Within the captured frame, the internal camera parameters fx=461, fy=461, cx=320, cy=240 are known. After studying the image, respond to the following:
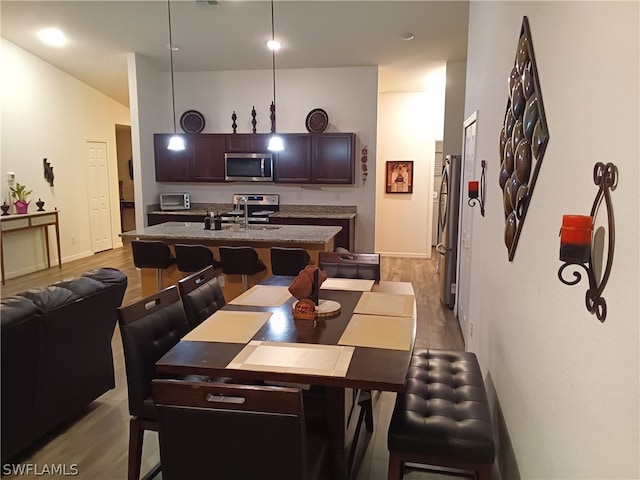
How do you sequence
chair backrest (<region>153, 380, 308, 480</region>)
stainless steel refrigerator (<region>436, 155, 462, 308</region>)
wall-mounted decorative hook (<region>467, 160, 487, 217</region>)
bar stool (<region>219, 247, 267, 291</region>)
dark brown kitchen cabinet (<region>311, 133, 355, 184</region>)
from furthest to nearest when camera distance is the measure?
1. dark brown kitchen cabinet (<region>311, 133, 355, 184</region>)
2. stainless steel refrigerator (<region>436, 155, 462, 308</region>)
3. bar stool (<region>219, 247, 267, 291</region>)
4. wall-mounted decorative hook (<region>467, 160, 487, 217</region>)
5. chair backrest (<region>153, 380, 308, 480</region>)

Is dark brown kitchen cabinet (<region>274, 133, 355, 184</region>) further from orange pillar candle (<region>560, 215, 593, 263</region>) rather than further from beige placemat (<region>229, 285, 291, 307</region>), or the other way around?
orange pillar candle (<region>560, 215, 593, 263</region>)

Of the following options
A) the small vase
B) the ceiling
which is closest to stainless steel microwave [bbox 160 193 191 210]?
the small vase

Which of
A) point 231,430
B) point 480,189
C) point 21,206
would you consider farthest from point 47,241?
point 231,430

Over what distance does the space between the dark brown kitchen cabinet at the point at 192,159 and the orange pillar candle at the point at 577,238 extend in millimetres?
6509

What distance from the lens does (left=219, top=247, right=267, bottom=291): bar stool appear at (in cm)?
422

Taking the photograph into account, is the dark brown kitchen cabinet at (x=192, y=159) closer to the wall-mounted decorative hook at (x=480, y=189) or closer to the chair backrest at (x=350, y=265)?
the chair backrest at (x=350, y=265)

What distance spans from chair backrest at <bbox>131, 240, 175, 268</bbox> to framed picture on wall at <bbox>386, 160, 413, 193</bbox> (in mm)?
4659

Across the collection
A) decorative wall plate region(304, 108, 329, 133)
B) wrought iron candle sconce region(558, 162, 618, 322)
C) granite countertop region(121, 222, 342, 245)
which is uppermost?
decorative wall plate region(304, 108, 329, 133)

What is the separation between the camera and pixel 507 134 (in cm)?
219

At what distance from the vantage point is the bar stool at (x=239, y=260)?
422 cm

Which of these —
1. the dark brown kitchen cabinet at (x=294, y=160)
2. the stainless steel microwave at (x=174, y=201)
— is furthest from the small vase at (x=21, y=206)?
the dark brown kitchen cabinet at (x=294, y=160)

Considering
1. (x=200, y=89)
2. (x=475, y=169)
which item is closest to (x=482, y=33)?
(x=475, y=169)

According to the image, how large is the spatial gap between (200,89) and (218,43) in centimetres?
122

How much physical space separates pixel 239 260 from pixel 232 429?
296 cm
